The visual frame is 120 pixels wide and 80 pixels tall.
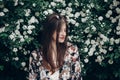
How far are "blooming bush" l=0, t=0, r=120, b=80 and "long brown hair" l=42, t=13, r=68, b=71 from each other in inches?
30.3

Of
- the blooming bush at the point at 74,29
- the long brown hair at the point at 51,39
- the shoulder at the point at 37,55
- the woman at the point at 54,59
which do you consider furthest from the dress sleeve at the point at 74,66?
the blooming bush at the point at 74,29

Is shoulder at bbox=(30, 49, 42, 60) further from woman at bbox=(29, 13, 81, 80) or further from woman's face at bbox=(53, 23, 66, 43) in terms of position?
woman's face at bbox=(53, 23, 66, 43)

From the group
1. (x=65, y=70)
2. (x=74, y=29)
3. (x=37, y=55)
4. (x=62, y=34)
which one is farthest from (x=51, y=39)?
(x=74, y=29)

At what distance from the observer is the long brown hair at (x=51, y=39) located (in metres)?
4.19

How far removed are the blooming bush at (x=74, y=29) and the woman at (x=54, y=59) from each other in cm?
74

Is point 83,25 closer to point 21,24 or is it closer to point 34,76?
point 21,24

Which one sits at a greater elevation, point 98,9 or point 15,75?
point 98,9

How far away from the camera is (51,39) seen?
14.0 ft

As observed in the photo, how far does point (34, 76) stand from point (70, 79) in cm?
43

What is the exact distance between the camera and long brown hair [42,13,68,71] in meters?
4.19

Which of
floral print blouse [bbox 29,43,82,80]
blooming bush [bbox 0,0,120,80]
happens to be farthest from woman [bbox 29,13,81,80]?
blooming bush [bbox 0,0,120,80]

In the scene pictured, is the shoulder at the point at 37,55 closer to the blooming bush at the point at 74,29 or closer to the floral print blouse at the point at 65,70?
the floral print blouse at the point at 65,70

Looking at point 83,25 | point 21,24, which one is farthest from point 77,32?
point 21,24

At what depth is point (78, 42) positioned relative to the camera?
5.24 metres
